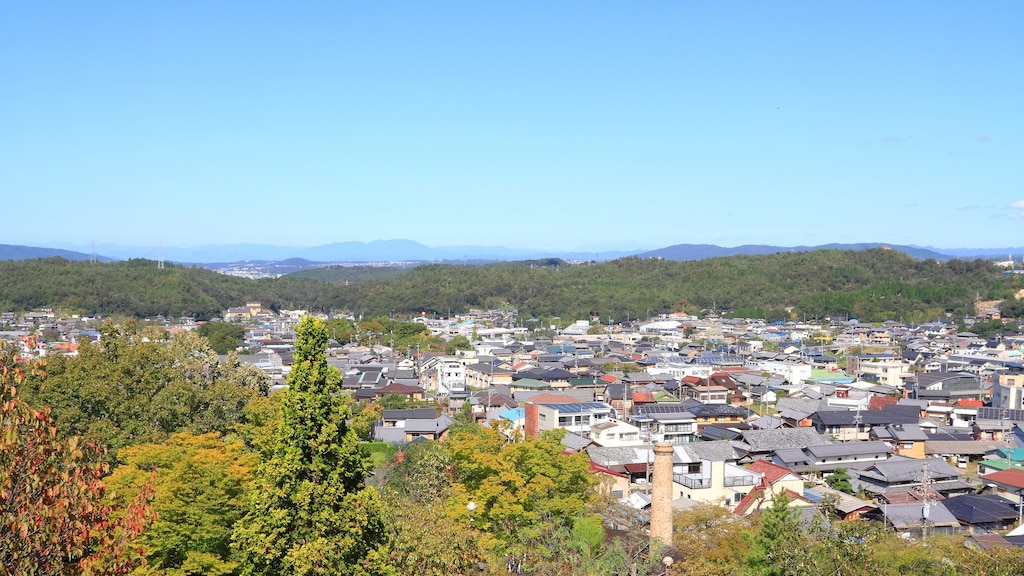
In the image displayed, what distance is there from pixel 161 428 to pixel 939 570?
980 cm

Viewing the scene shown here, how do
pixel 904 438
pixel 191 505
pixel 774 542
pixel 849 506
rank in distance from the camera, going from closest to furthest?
pixel 191 505 → pixel 774 542 → pixel 849 506 → pixel 904 438

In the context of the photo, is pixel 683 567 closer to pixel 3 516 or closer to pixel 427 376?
pixel 3 516

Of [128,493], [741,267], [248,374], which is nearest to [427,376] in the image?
[248,374]

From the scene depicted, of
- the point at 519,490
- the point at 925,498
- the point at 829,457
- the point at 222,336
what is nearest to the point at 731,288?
the point at 222,336

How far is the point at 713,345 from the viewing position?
121 feet

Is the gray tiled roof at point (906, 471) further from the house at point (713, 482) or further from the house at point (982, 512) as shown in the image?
the house at point (713, 482)

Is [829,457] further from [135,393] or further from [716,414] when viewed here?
[135,393]

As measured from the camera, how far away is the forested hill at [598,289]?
154 feet

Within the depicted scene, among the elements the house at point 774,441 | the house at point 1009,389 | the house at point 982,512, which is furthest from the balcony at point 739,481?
the house at point 1009,389

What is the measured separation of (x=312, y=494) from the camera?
19.7 feet

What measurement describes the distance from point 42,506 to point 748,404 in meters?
22.6

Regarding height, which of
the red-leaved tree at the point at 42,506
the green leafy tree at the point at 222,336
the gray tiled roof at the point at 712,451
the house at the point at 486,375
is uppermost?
the red-leaved tree at the point at 42,506

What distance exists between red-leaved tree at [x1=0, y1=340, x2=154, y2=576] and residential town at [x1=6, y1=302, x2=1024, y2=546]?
1.48 m

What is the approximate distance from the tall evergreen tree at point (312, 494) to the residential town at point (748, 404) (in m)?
1.86
